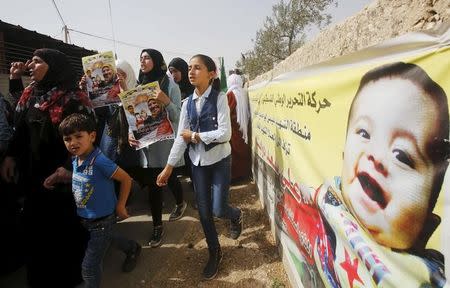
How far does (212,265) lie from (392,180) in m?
2.09

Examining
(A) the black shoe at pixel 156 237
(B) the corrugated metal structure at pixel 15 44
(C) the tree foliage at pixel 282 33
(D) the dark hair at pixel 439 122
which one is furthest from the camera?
(C) the tree foliage at pixel 282 33

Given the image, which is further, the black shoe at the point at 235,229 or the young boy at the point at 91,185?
the black shoe at the point at 235,229

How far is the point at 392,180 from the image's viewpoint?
101cm

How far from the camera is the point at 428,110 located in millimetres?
856

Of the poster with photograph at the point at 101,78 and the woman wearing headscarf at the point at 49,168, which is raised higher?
the poster with photograph at the point at 101,78

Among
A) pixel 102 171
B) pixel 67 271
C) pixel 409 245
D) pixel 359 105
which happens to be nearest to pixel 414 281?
pixel 409 245

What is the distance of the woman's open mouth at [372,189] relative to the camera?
42.3 inches

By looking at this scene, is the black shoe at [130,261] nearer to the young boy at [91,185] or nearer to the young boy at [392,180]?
the young boy at [91,185]

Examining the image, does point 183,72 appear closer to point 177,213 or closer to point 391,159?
point 177,213

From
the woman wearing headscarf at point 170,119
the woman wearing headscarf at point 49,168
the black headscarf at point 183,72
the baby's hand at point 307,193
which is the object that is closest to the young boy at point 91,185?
the woman wearing headscarf at point 49,168

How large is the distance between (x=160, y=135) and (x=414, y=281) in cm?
234

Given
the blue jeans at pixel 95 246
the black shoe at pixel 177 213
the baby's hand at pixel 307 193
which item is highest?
the baby's hand at pixel 307 193

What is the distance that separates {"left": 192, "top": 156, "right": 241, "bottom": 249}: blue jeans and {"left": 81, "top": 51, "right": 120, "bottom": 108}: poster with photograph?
1.14 m

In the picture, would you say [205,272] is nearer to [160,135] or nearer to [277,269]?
[277,269]
